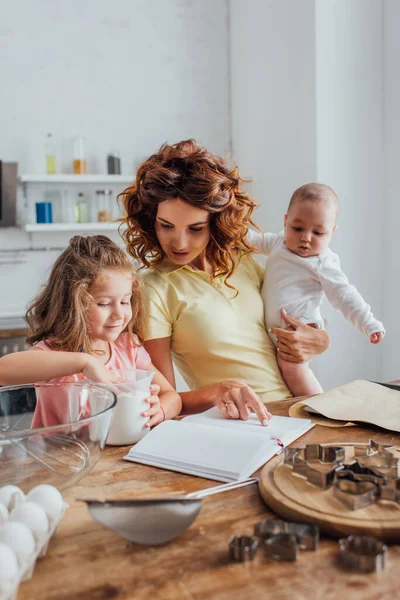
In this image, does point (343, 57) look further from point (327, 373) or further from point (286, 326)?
point (286, 326)

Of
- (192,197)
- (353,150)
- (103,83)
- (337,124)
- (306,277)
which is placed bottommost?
(306,277)

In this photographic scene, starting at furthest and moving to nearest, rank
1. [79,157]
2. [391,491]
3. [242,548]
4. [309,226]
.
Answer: [79,157] < [309,226] < [391,491] < [242,548]

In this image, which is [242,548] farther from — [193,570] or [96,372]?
[96,372]

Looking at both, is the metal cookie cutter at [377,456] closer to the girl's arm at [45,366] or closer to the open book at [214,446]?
the open book at [214,446]

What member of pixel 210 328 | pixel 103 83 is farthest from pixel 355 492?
pixel 103 83

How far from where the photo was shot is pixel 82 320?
4.68ft

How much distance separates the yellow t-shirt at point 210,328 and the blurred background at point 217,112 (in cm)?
168

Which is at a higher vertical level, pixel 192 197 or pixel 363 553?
pixel 192 197

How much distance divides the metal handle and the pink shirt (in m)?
0.26

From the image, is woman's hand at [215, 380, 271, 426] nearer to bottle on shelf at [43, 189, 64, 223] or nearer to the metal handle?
the metal handle

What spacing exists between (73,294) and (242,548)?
2.56ft

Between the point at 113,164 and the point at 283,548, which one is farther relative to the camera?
the point at 113,164

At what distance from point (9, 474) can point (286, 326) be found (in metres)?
1.15

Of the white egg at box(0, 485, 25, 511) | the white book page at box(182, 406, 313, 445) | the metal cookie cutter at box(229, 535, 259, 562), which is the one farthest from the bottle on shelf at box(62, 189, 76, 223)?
the metal cookie cutter at box(229, 535, 259, 562)
